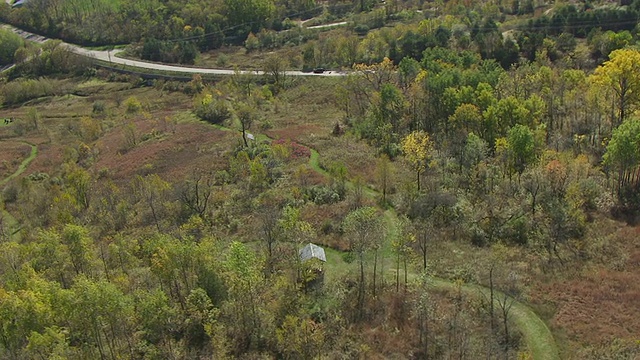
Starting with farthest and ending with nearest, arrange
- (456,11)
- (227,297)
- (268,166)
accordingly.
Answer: (456,11) → (268,166) → (227,297)

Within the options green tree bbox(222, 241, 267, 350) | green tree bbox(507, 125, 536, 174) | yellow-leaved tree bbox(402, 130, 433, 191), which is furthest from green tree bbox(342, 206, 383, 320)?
green tree bbox(507, 125, 536, 174)

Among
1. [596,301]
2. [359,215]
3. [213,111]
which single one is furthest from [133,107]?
[596,301]

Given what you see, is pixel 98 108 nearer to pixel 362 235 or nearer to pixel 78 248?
pixel 78 248

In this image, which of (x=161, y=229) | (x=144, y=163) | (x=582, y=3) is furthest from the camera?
(x=582, y=3)

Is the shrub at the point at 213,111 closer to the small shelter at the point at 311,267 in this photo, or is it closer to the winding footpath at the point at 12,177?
the winding footpath at the point at 12,177

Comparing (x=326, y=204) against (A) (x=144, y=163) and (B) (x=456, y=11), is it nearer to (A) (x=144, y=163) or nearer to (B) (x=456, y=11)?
(A) (x=144, y=163)

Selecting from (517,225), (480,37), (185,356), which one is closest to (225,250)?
(185,356)
